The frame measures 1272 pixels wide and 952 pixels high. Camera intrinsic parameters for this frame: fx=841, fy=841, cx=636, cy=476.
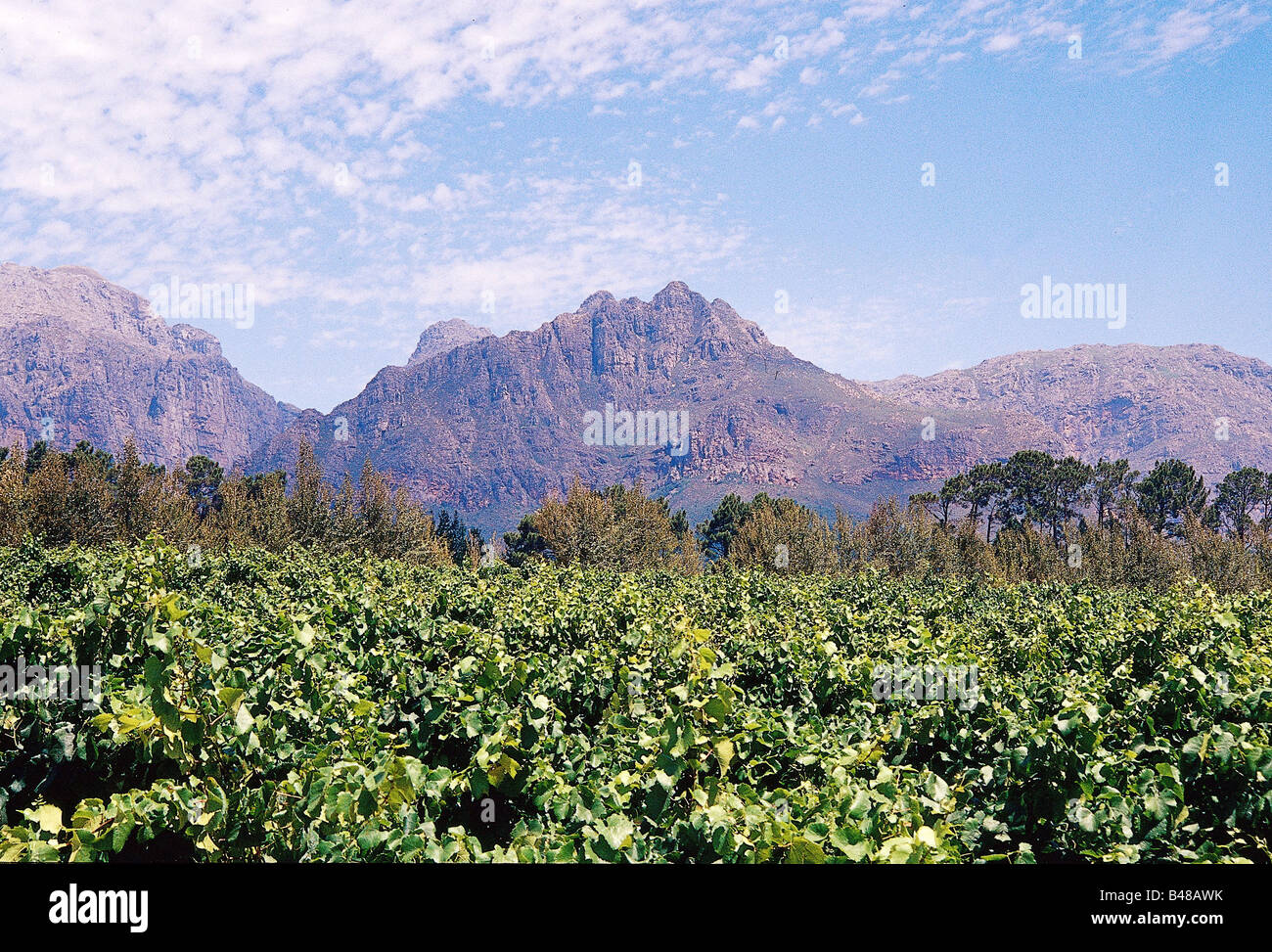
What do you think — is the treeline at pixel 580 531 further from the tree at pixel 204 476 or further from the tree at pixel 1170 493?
the tree at pixel 1170 493

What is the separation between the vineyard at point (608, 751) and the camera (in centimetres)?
390

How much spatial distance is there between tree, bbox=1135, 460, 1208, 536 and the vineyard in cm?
11119

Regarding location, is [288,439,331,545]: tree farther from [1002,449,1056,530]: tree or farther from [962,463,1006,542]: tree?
[1002,449,1056,530]: tree

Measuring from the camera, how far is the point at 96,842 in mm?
3756

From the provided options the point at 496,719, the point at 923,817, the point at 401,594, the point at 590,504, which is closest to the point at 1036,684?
the point at 923,817

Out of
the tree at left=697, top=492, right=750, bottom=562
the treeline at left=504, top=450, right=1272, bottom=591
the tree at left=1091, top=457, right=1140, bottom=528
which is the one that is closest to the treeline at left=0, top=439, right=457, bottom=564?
the treeline at left=504, top=450, right=1272, bottom=591

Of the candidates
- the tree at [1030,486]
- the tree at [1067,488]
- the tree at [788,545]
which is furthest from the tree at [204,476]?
the tree at [1067,488]

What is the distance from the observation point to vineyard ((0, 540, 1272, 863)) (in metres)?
3.90

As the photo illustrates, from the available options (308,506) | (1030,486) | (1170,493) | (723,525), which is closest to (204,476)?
(723,525)

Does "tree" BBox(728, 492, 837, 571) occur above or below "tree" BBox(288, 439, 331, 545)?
below

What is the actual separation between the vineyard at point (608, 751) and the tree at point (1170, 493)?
365 feet
